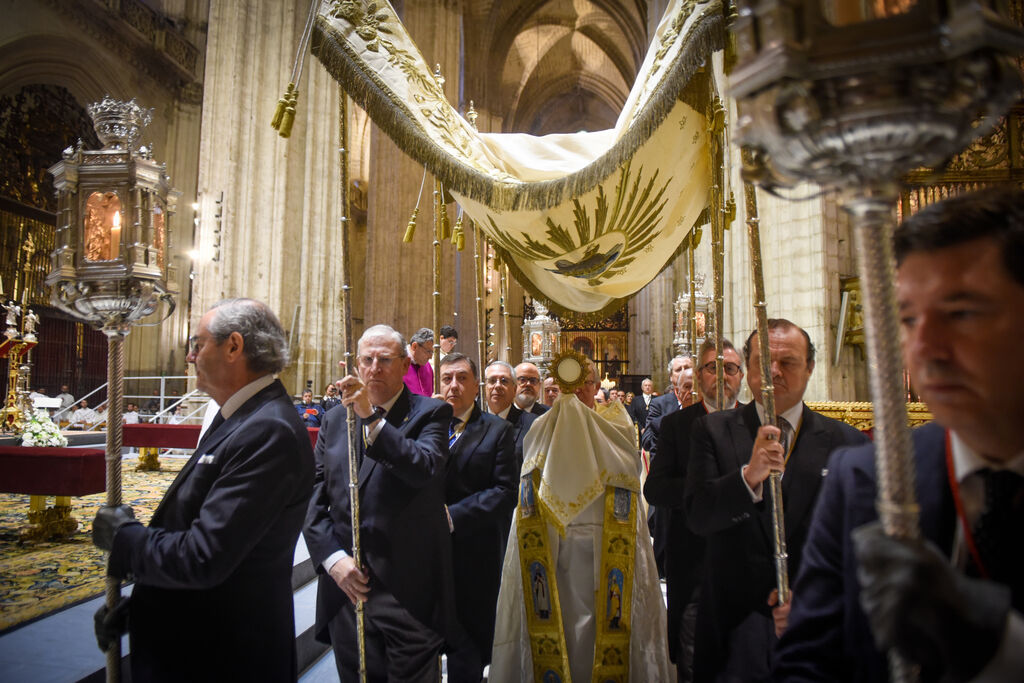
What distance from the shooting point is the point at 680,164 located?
2.82 m

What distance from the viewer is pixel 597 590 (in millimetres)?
2820

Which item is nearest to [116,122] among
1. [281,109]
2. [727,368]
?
[281,109]

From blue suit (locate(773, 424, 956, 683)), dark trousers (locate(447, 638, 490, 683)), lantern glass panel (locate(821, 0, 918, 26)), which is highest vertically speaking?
lantern glass panel (locate(821, 0, 918, 26))

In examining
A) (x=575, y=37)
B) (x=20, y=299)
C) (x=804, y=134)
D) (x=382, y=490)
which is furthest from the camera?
(x=575, y=37)

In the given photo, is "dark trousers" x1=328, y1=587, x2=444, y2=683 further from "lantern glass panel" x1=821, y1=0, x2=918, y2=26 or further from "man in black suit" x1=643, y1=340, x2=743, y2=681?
"lantern glass panel" x1=821, y1=0, x2=918, y2=26

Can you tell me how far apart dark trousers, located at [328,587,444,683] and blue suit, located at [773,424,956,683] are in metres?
1.67

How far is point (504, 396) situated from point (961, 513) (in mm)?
3302

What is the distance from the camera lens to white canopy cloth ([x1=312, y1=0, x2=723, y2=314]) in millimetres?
2448

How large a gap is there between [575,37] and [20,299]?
21.3 m

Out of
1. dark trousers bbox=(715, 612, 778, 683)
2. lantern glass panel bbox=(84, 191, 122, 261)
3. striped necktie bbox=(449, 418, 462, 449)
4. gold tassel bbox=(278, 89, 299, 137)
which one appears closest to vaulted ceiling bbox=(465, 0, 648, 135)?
striped necktie bbox=(449, 418, 462, 449)

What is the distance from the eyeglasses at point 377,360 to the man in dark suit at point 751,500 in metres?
1.32

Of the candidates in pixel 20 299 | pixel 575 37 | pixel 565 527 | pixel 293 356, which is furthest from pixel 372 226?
pixel 575 37

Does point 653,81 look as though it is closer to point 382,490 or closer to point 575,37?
point 382,490

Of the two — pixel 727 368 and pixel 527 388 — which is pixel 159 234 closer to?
pixel 527 388
